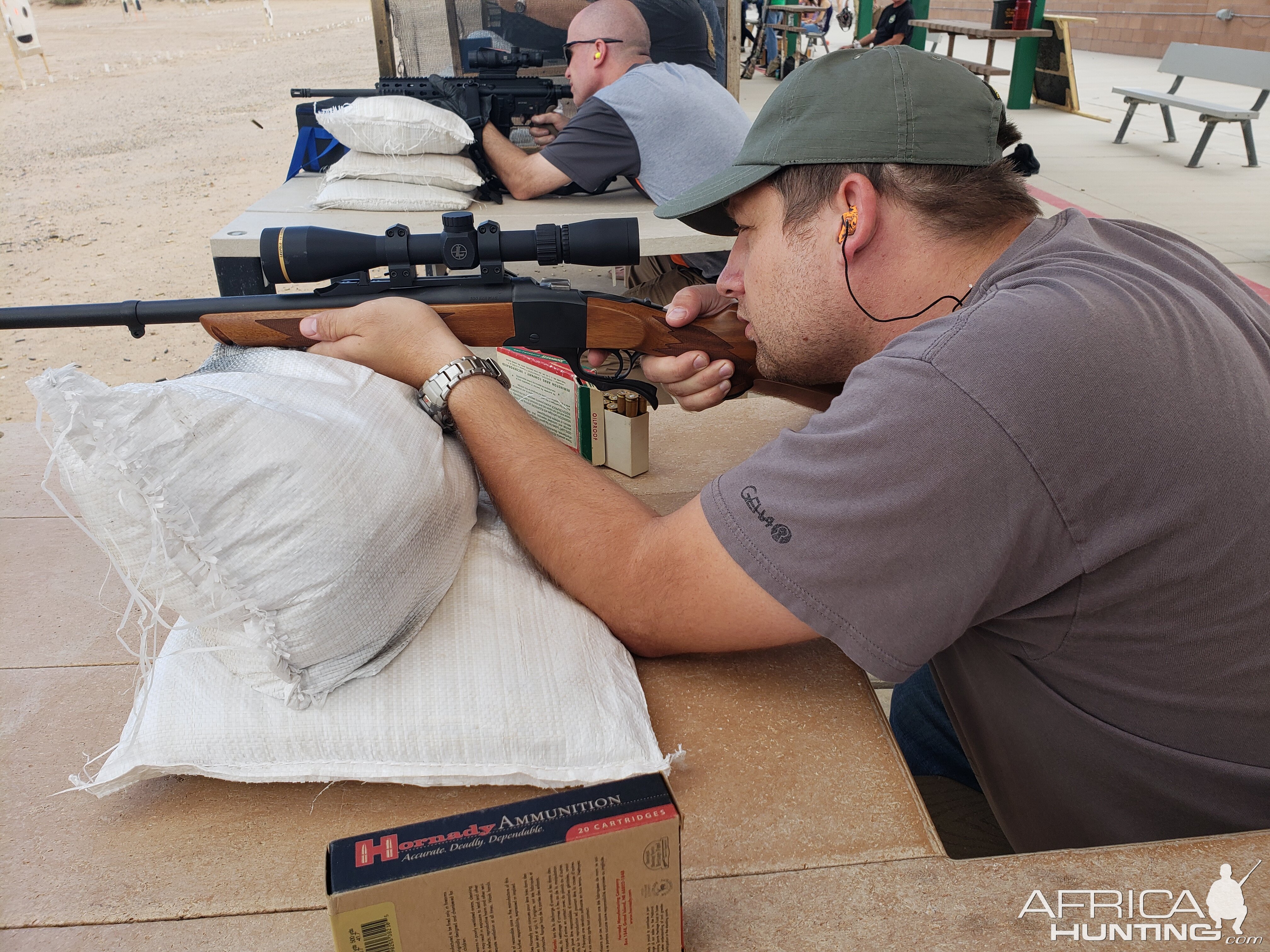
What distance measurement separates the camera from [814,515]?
1008 millimetres

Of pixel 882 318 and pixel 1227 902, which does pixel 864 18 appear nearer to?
pixel 882 318

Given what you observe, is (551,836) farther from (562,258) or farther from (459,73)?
(459,73)

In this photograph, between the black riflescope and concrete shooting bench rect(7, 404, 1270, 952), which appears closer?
concrete shooting bench rect(7, 404, 1270, 952)

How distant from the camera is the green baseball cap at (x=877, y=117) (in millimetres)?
1316

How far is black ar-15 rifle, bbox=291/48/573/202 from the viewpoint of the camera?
3.81 metres

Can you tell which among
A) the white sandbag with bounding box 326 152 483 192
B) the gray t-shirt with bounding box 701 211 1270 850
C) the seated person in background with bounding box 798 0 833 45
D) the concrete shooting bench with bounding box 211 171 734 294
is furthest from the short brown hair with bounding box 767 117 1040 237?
the seated person in background with bounding box 798 0 833 45

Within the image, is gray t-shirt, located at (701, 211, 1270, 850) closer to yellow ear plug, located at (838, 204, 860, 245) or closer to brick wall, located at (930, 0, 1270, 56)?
yellow ear plug, located at (838, 204, 860, 245)

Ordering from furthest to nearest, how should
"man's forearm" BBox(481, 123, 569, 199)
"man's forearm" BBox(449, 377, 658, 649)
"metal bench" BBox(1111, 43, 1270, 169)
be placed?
"metal bench" BBox(1111, 43, 1270, 169)
"man's forearm" BBox(481, 123, 569, 199)
"man's forearm" BBox(449, 377, 658, 649)

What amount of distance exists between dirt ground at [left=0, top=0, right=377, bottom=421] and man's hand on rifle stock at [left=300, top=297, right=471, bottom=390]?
2.45 metres

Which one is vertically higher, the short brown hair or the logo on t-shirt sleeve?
the short brown hair

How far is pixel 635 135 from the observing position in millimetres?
3412

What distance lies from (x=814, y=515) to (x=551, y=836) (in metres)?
0.45

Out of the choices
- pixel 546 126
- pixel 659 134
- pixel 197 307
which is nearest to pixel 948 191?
pixel 197 307

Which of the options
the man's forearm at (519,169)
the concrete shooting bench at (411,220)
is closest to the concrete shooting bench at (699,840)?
the concrete shooting bench at (411,220)
